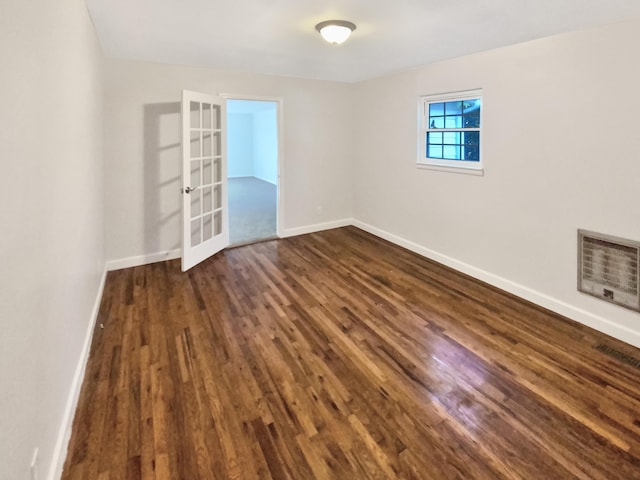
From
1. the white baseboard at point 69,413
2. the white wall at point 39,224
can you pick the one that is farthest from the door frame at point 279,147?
the white baseboard at point 69,413

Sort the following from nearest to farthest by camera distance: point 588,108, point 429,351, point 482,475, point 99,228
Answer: point 482,475
point 429,351
point 588,108
point 99,228

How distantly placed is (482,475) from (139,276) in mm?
3729

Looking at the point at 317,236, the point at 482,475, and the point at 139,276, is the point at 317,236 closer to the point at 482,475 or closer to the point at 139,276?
the point at 139,276

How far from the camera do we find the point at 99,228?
11.4ft

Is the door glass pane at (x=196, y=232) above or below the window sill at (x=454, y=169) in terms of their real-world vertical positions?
below

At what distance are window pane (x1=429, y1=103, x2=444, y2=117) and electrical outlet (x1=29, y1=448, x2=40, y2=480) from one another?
4595mm

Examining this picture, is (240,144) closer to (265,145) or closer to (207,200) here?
(265,145)

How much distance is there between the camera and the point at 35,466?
1270mm

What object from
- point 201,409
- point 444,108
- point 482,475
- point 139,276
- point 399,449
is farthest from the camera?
point 444,108

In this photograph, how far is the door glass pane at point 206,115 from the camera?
4.30m

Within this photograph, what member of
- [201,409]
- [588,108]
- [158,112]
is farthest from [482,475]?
[158,112]

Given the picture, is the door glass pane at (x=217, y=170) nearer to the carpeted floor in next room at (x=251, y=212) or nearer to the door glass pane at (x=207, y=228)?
the door glass pane at (x=207, y=228)

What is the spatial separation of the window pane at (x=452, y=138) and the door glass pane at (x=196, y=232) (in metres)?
3.25

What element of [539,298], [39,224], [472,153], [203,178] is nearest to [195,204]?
[203,178]
